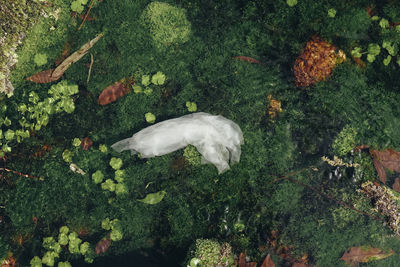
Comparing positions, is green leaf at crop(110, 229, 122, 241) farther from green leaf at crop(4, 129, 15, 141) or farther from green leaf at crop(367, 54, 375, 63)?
green leaf at crop(367, 54, 375, 63)

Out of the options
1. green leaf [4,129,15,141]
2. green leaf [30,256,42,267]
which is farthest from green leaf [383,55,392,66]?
green leaf [30,256,42,267]

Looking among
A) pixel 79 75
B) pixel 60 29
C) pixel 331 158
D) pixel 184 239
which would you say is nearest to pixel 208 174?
pixel 184 239

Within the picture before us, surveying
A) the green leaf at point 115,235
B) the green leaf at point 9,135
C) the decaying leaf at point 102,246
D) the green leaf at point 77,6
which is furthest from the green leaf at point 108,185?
the green leaf at point 77,6

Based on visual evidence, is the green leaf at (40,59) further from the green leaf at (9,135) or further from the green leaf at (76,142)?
the green leaf at (76,142)

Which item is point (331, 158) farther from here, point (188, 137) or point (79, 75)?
point (79, 75)

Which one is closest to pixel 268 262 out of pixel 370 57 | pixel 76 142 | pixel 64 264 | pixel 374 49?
pixel 64 264

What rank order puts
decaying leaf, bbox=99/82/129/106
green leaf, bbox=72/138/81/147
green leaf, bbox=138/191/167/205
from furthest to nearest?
decaying leaf, bbox=99/82/129/106
green leaf, bbox=72/138/81/147
green leaf, bbox=138/191/167/205
